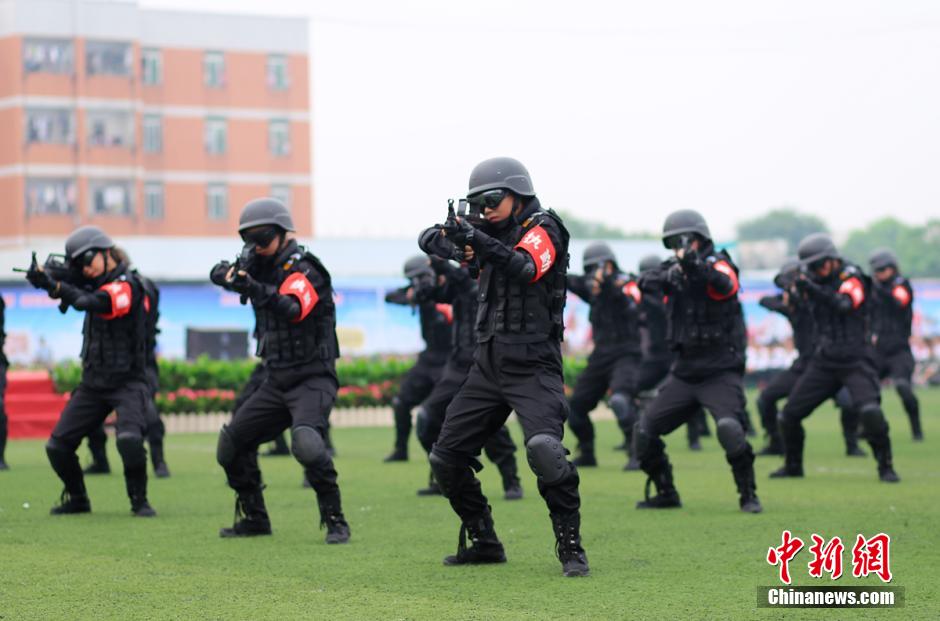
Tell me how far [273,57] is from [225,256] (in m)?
22.1

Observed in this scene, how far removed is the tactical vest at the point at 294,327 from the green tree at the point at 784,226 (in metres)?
137

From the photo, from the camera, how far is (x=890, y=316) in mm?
18516

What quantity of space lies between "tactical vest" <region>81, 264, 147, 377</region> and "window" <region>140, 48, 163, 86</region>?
51209 millimetres

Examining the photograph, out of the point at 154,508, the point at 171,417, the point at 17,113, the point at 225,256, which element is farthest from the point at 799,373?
the point at 17,113

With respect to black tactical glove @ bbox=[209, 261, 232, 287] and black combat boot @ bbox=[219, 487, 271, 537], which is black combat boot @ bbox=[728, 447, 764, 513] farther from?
black tactical glove @ bbox=[209, 261, 232, 287]

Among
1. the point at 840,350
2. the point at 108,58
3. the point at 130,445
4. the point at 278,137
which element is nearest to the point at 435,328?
the point at 840,350

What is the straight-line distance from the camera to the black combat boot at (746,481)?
10945 millimetres

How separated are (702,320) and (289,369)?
3.43 metres

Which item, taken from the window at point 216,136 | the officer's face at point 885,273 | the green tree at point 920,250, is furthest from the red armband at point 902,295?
the green tree at point 920,250

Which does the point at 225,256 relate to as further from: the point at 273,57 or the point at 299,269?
the point at 299,269

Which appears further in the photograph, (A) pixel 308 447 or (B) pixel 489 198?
(A) pixel 308 447

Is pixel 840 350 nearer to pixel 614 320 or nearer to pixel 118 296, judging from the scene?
pixel 614 320

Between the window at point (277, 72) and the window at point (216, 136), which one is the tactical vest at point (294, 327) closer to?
the window at point (216, 136)

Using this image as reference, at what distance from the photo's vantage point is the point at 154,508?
11.7m
